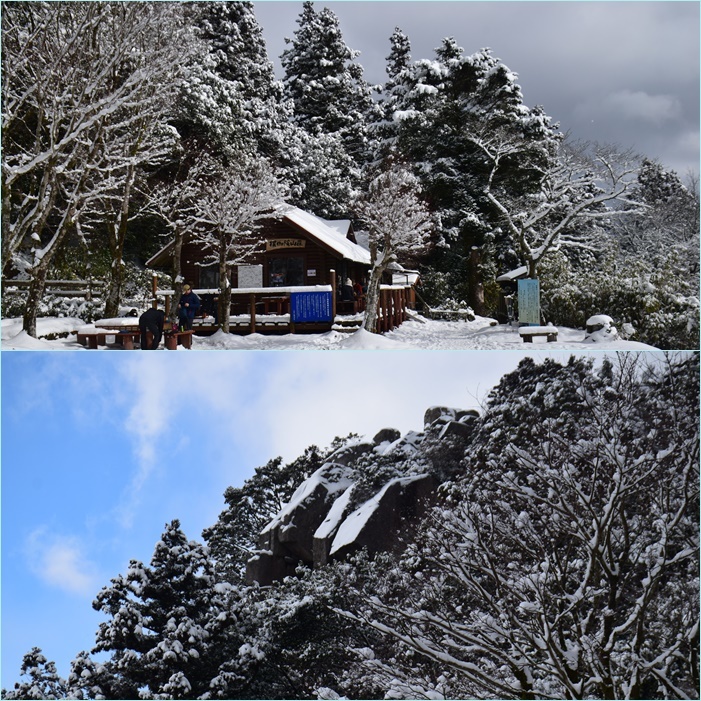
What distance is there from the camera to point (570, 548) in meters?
7.11

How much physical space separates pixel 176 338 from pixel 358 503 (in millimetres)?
3269

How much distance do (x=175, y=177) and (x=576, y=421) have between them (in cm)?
646

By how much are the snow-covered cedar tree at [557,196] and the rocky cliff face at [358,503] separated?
2387mm

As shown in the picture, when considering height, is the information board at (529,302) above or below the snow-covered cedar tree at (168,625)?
above

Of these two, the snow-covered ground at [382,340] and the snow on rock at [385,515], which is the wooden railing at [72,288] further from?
the snow on rock at [385,515]

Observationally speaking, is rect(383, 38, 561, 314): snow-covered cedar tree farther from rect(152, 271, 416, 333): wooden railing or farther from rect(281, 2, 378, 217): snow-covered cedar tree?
rect(152, 271, 416, 333): wooden railing

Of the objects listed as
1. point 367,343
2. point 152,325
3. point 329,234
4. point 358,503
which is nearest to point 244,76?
point 329,234

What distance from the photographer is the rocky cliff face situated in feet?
26.6

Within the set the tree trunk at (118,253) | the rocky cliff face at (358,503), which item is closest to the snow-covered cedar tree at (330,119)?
the tree trunk at (118,253)

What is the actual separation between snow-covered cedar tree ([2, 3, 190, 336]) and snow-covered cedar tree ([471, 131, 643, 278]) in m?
4.22

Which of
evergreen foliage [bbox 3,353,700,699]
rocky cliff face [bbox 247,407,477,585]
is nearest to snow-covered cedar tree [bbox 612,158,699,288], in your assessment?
evergreen foliage [bbox 3,353,700,699]

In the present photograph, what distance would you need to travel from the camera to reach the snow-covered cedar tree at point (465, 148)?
7.48 m

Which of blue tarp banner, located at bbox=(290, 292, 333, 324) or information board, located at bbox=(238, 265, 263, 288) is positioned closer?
blue tarp banner, located at bbox=(290, 292, 333, 324)

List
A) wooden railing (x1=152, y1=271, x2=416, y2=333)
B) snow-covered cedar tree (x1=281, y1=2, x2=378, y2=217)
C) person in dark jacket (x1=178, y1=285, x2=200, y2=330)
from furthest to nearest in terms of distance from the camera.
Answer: wooden railing (x1=152, y1=271, x2=416, y2=333)
person in dark jacket (x1=178, y1=285, x2=200, y2=330)
snow-covered cedar tree (x1=281, y1=2, x2=378, y2=217)
